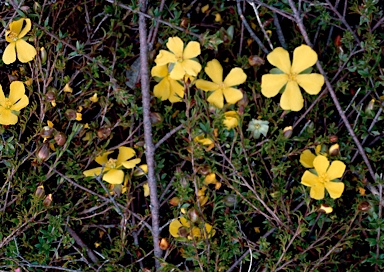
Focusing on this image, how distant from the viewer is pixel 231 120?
4.77 ft

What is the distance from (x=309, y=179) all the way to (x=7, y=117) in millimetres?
983

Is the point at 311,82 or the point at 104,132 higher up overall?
the point at 311,82

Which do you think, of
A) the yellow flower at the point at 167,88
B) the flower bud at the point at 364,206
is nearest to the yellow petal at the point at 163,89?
the yellow flower at the point at 167,88

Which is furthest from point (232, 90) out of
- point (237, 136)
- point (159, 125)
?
point (159, 125)

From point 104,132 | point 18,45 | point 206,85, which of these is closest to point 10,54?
point 18,45

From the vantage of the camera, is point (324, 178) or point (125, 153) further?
point (125, 153)

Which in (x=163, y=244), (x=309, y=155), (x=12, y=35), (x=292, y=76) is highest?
(x=12, y=35)

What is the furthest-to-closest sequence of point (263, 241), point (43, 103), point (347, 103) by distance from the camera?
1. point (347, 103)
2. point (43, 103)
3. point (263, 241)

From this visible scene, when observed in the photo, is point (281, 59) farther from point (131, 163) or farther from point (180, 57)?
point (131, 163)

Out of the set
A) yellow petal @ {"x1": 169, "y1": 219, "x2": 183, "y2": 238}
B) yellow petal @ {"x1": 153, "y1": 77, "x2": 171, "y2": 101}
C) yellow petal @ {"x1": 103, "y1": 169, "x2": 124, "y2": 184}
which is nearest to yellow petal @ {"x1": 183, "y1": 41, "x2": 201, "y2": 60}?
yellow petal @ {"x1": 153, "y1": 77, "x2": 171, "y2": 101}

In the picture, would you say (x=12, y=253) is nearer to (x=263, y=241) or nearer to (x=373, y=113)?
(x=263, y=241)

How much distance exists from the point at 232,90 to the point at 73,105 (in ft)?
1.77

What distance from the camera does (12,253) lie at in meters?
1.49

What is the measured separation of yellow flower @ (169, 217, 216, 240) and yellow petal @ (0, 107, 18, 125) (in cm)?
61
